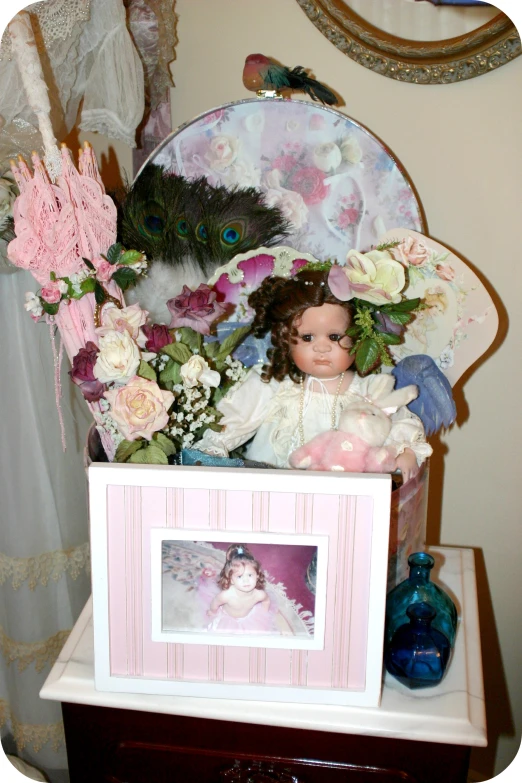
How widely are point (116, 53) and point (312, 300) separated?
1.62 feet

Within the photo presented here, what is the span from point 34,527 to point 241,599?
0.51 metres

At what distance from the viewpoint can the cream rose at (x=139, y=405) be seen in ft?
2.69

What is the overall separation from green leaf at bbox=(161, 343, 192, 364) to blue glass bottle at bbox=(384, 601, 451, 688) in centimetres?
41

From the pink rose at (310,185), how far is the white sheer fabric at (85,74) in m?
0.27

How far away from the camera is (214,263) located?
113 cm

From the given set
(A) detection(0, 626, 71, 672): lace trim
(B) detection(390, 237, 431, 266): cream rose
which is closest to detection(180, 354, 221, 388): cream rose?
(B) detection(390, 237, 431, 266): cream rose

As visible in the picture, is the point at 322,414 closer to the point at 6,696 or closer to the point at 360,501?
the point at 360,501

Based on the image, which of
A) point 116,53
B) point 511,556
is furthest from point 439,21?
point 511,556

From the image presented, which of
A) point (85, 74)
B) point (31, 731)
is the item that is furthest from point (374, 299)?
point (31, 731)

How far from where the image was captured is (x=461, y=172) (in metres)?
1.26

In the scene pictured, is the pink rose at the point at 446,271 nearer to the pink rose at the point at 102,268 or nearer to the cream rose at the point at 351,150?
the cream rose at the point at 351,150

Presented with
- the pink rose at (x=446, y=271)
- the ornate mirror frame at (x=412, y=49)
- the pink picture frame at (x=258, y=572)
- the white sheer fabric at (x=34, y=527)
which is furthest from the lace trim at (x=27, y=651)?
the ornate mirror frame at (x=412, y=49)

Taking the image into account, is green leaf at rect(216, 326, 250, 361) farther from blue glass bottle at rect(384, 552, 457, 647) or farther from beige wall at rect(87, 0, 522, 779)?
beige wall at rect(87, 0, 522, 779)

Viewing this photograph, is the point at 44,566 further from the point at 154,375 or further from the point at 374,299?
the point at 374,299
